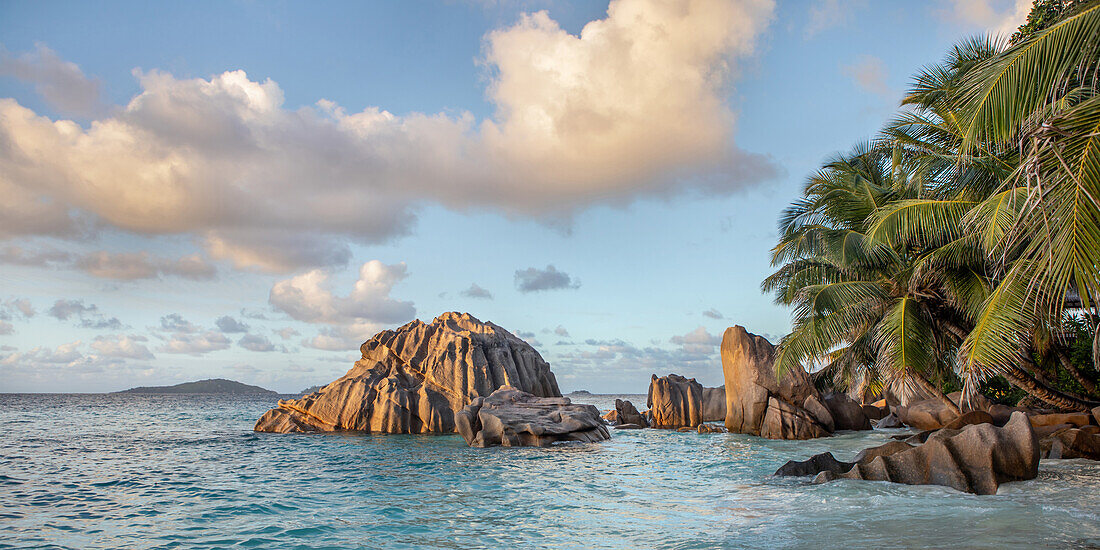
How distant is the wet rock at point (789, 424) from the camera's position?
29.6 m

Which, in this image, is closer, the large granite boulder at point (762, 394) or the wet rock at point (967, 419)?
the wet rock at point (967, 419)

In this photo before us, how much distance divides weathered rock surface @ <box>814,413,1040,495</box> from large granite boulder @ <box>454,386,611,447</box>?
16.9 metres

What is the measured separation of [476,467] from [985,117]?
1781 cm

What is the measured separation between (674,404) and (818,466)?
88.6 feet

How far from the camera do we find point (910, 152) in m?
22.9

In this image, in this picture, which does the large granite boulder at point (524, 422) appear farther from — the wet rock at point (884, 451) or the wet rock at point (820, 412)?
the wet rock at point (884, 451)

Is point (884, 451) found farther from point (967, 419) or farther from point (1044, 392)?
point (1044, 392)

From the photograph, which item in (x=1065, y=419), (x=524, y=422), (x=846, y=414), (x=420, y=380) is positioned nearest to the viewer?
(x=1065, y=419)

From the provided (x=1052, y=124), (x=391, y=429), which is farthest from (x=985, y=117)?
(x=391, y=429)

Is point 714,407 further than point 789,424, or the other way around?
point 714,407

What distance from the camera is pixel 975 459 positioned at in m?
12.2

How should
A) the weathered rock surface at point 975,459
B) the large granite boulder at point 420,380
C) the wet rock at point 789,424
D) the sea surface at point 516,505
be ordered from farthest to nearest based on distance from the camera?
the large granite boulder at point 420,380 < the wet rock at point 789,424 < the weathered rock surface at point 975,459 < the sea surface at point 516,505

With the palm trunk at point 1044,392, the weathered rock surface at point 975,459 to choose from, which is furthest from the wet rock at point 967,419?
the weathered rock surface at point 975,459

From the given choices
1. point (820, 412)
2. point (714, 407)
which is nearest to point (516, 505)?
point (820, 412)
